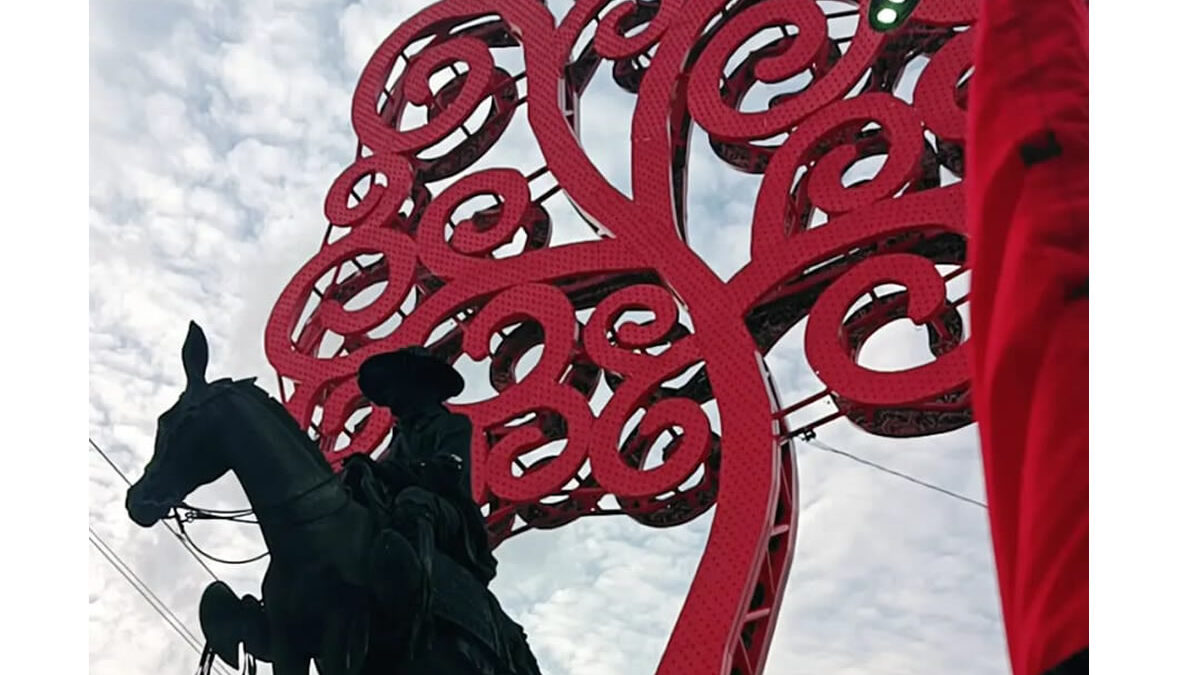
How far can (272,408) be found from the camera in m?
4.47

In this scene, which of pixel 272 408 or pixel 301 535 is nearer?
pixel 301 535

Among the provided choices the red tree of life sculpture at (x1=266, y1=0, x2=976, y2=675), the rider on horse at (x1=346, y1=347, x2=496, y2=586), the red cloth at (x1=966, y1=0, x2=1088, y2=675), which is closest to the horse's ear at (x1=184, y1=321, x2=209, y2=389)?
the rider on horse at (x1=346, y1=347, x2=496, y2=586)

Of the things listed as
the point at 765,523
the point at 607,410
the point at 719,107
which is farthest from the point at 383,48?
the point at 765,523

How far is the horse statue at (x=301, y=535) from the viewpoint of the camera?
4.27 meters

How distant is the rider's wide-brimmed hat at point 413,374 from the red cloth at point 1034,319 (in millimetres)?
3430

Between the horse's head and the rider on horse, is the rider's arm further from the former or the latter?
the horse's head

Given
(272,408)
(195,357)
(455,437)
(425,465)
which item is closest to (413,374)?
(455,437)

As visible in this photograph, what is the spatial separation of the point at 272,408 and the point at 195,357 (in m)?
0.28

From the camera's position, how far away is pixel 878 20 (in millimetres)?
3064

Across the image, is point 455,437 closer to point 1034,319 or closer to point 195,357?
point 195,357

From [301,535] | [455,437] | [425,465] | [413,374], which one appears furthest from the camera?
[413,374]

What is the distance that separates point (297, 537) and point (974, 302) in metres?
2.83

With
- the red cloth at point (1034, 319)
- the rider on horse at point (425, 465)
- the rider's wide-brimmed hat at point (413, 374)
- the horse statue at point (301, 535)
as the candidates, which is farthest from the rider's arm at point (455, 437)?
the red cloth at point (1034, 319)
